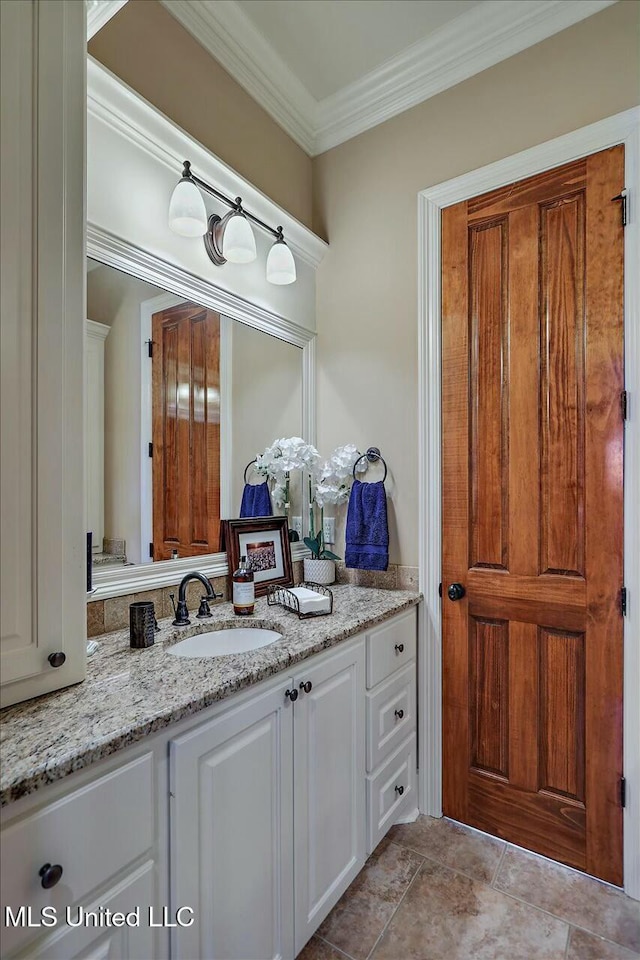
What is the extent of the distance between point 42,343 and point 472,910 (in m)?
2.03

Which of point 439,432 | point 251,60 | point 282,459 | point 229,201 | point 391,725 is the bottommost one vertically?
point 391,725

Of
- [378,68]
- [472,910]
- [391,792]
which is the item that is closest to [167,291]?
[378,68]

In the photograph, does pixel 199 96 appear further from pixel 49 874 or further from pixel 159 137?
pixel 49 874

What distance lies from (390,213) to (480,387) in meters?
0.92

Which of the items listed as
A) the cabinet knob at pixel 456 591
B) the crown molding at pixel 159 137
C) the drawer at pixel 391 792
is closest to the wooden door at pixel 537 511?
the cabinet knob at pixel 456 591

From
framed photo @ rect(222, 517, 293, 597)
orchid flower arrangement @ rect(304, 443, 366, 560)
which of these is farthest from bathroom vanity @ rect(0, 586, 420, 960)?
orchid flower arrangement @ rect(304, 443, 366, 560)

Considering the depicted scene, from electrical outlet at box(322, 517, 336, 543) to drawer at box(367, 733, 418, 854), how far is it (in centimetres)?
89

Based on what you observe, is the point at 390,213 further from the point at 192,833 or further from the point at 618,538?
the point at 192,833

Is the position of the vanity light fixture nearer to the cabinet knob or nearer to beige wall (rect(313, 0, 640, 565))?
beige wall (rect(313, 0, 640, 565))

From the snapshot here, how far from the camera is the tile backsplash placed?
144 cm

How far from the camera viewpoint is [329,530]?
2293 millimetres

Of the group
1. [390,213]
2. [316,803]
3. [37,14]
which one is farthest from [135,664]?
[390,213]

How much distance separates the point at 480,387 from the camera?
190 cm

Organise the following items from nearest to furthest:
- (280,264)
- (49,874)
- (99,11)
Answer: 1. (49,874)
2. (99,11)
3. (280,264)
